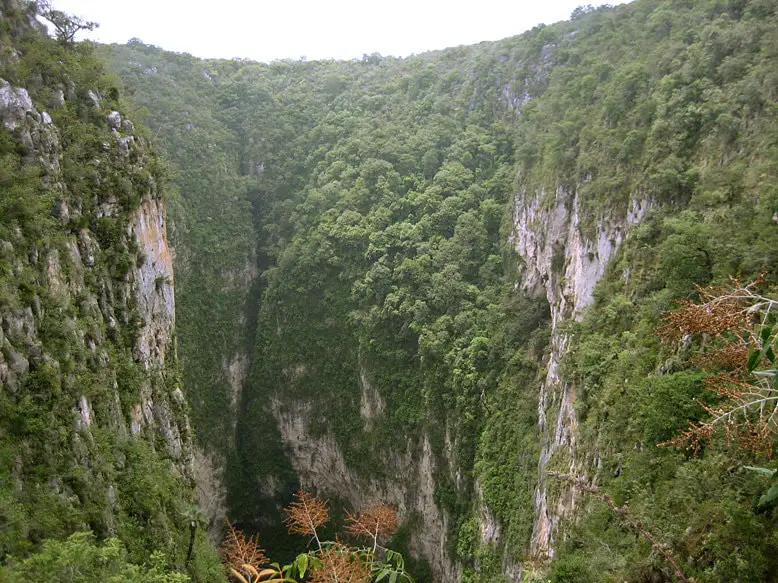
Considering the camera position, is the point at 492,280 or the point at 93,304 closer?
the point at 93,304

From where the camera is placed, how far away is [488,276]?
94.8ft

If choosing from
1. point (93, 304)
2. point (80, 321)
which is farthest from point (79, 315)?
point (93, 304)

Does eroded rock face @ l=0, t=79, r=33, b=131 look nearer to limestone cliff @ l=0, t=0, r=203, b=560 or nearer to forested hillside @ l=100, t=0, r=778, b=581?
limestone cliff @ l=0, t=0, r=203, b=560

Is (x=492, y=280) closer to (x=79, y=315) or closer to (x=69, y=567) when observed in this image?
(x=79, y=315)

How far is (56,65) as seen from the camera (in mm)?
14586

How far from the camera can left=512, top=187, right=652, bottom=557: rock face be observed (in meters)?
15.8

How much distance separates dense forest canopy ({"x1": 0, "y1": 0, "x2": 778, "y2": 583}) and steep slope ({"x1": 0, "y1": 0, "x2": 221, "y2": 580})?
857 millimetres

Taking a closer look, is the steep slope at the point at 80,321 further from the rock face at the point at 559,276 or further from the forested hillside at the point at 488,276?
the rock face at the point at 559,276

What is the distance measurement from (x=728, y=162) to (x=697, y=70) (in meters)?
5.04

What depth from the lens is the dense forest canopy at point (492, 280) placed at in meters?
10.4

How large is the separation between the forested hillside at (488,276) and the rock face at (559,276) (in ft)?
0.42

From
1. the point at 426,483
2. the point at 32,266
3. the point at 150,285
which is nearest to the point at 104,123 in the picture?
the point at 150,285

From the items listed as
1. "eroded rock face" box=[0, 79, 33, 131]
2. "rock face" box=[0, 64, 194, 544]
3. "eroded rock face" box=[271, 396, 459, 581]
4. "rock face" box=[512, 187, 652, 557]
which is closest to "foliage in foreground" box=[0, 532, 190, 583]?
"rock face" box=[0, 64, 194, 544]

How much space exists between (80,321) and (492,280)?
2072cm
